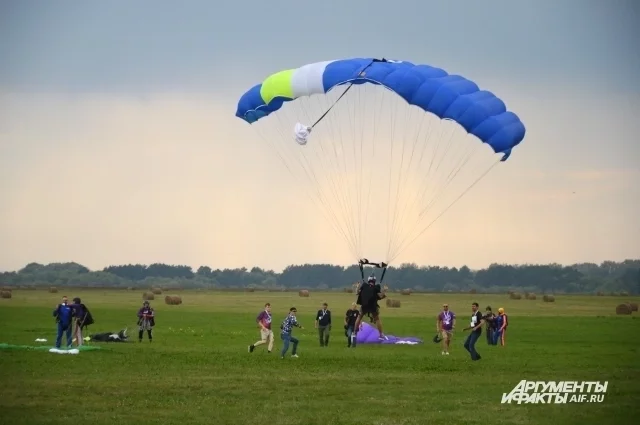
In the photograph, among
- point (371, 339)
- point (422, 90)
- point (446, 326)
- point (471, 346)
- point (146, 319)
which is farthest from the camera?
point (371, 339)

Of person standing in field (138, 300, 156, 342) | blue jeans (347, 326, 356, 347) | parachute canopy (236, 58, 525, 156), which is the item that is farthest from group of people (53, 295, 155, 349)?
blue jeans (347, 326, 356, 347)

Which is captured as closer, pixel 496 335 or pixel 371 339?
pixel 496 335

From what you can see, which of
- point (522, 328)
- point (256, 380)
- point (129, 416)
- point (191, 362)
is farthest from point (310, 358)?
point (522, 328)

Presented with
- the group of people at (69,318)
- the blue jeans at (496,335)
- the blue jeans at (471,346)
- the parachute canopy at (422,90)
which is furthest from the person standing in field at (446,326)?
the group of people at (69,318)

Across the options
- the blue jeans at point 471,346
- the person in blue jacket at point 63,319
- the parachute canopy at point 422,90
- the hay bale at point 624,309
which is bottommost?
the blue jeans at point 471,346

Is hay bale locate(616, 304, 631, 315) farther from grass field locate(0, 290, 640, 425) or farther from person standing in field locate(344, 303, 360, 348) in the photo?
person standing in field locate(344, 303, 360, 348)

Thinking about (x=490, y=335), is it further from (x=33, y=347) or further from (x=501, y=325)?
(x=33, y=347)

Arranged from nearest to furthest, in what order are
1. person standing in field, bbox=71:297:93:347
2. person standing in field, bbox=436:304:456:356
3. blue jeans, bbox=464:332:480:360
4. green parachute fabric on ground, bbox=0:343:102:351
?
blue jeans, bbox=464:332:480:360, person standing in field, bbox=71:297:93:347, green parachute fabric on ground, bbox=0:343:102:351, person standing in field, bbox=436:304:456:356

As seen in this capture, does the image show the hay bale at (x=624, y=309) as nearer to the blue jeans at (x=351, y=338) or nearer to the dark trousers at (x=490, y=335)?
the dark trousers at (x=490, y=335)

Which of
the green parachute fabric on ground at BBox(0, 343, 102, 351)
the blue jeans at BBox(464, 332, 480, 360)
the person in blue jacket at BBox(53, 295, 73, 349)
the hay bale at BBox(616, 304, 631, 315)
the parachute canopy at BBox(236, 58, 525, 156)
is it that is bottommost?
the green parachute fabric on ground at BBox(0, 343, 102, 351)

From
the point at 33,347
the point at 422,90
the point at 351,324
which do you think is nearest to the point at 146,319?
the point at 33,347

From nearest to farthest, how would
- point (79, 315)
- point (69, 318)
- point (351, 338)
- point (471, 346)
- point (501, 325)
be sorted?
point (471, 346) < point (69, 318) < point (79, 315) < point (351, 338) < point (501, 325)

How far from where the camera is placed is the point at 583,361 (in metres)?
30.3

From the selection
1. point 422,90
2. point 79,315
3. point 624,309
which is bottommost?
point 79,315
